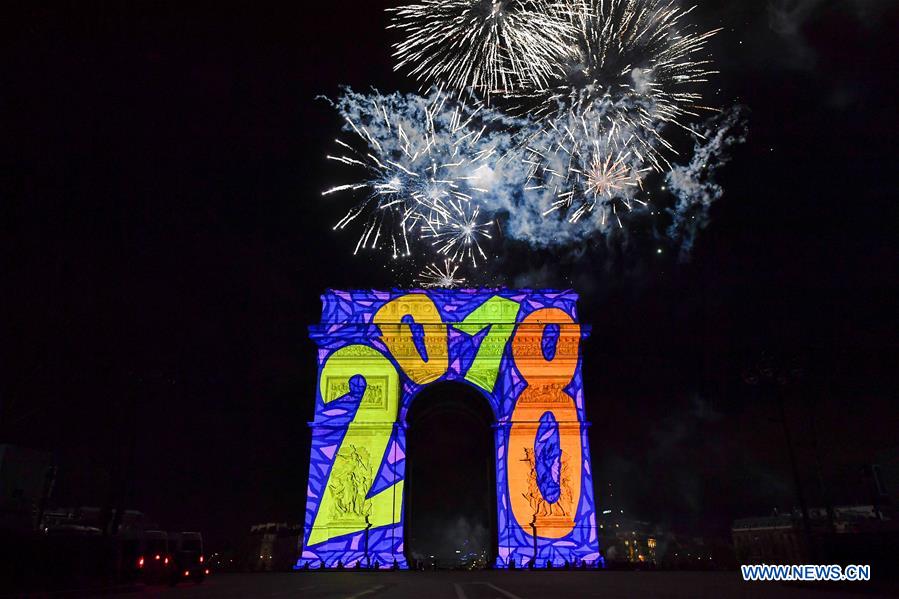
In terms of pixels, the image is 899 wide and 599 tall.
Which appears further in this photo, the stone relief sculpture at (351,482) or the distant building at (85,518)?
the distant building at (85,518)

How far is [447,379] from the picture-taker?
2870 centimetres

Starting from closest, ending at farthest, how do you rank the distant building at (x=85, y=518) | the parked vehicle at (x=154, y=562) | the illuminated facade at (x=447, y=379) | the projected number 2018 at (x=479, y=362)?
the parked vehicle at (x=154, y=562) < the illuminated facade at (x=447, y=379) < the projected number 2018 at (x=479, y=362) < the distant building at (x=85, y=518)

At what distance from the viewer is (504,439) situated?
89.7 ft

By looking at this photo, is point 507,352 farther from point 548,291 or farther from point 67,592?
point 67,592

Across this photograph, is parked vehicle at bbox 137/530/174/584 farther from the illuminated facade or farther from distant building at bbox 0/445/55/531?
the illuminated facade

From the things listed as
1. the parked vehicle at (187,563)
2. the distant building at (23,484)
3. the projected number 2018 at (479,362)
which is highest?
the projected number 2018 at (479,362)

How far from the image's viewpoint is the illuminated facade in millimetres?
25312

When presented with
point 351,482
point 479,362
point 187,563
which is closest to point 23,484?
point 187,563

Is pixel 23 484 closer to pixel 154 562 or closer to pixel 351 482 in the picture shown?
pixel 154 562

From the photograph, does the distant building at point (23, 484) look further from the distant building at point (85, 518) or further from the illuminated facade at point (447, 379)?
the distant building at point (85, 518)

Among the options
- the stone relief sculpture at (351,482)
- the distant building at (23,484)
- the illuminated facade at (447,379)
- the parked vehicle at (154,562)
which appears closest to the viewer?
the parked vehicle at (154,562)

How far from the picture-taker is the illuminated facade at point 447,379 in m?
25.3

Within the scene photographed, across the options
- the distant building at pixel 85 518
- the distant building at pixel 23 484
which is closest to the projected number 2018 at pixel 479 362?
the distant building at pixel 23 484

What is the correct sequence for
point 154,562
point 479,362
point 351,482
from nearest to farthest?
point 154,562, point 351,482, point 479,362
